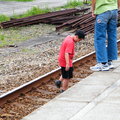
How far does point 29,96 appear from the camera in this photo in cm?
866

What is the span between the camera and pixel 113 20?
10094 millimetres

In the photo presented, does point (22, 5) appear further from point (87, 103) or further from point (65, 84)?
point (87, 103)

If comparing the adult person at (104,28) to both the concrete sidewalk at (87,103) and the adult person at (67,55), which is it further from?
the adult person at (67,55)

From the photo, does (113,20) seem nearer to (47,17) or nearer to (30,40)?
(30,40)

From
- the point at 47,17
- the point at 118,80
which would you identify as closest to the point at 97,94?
the point at 118,80

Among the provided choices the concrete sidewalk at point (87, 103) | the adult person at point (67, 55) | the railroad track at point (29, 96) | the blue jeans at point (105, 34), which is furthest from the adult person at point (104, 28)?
the adult person at point (67, 55)

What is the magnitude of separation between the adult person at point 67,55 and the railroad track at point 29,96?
24 centimetres

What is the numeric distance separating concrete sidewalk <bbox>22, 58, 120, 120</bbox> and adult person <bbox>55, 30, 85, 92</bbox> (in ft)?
0.85

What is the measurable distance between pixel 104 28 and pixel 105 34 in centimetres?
16

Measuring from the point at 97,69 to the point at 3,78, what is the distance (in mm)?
2038

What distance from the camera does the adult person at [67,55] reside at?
8.54 meters

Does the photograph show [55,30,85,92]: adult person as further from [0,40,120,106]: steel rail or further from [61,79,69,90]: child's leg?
[0,40,120,106]: steel rail

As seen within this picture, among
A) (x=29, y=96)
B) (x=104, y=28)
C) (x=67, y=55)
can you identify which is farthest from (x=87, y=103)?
(x=104, y=28)

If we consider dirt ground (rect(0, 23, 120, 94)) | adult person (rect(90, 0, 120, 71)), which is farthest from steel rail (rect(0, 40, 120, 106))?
adult person (rect(90, 0, 120, 71))
